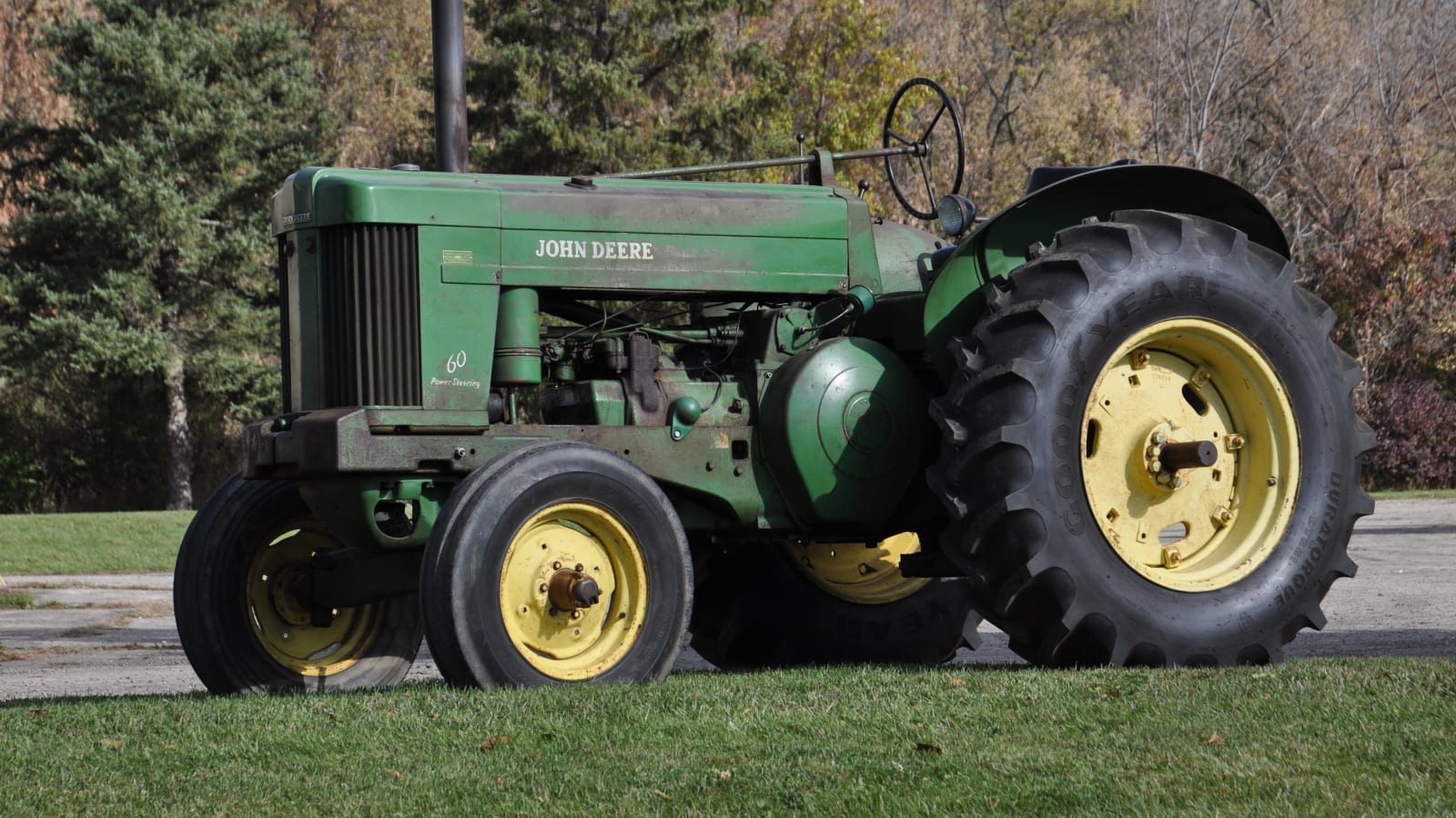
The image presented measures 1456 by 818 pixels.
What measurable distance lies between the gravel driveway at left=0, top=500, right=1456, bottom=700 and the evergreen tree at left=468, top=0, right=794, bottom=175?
15540mm

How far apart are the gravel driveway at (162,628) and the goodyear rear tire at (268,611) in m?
1.11

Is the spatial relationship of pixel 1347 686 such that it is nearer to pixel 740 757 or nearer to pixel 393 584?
pixel 740 757

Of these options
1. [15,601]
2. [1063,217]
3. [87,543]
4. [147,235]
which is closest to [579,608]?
[1063,217]

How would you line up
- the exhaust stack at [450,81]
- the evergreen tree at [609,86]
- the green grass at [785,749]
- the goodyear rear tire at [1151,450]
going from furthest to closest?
1. the evergreen tree at [609,86]
2. the exhaust stack at [450,81]
3. the goodyear rear tire at [1151,450]
4. the green grass at [785,749]

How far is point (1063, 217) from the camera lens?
7.42 m

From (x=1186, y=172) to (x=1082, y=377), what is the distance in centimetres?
120

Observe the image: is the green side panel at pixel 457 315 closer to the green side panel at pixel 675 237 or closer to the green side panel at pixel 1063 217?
the green side panel at pixel 675 237

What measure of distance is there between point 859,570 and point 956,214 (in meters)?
1.72

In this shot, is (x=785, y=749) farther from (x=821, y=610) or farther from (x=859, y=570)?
(x=859, y=570)

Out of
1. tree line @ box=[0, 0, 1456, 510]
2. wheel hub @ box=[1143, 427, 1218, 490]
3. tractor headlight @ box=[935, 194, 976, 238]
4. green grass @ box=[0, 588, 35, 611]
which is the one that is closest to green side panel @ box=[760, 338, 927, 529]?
wheel hub @ box=[1143, 427, 1218, 490]

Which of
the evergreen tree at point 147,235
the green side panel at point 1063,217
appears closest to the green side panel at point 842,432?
the green side panel at point 1063,217

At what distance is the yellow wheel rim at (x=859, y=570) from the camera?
8070 mm

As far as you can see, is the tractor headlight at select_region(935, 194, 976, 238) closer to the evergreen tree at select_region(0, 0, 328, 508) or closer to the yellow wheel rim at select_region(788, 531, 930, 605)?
the yellow wheel rim at select_region(788, 531, 930, 605)

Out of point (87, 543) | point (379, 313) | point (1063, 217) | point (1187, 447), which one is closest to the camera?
point (379, 313)
